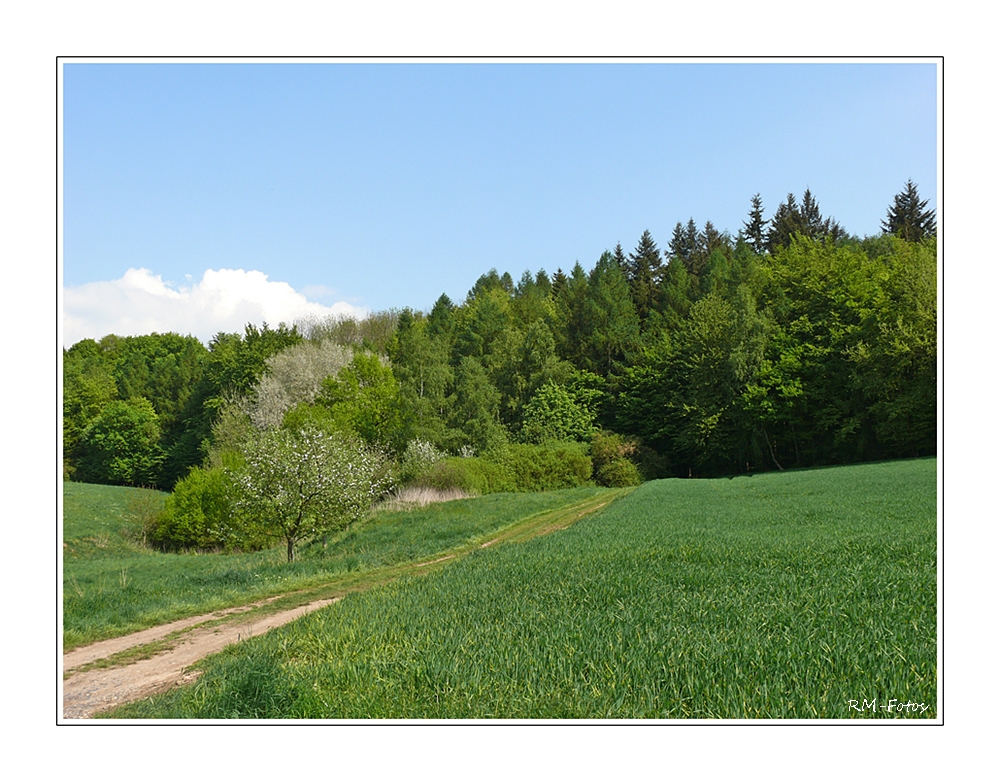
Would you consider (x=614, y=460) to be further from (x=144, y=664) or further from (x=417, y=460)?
(x=144, y=664)

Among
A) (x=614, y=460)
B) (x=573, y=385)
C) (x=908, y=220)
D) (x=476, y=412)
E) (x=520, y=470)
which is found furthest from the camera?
(x=908, y=220)

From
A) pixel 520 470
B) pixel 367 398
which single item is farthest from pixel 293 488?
pixel 520 470

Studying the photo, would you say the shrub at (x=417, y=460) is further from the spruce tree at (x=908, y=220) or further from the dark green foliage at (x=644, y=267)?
the spruce tree at (x=908, y=220)

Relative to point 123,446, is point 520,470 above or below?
below

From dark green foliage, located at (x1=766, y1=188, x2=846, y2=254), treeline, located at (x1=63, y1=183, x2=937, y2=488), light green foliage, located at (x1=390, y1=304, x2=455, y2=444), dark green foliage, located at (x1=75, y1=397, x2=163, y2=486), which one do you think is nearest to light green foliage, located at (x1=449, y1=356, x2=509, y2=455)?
treeline, located at (x1=63, y1=183, x2=937, y2=488)

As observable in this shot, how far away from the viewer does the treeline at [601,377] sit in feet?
134

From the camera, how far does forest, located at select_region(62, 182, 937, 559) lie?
3822 centimetres

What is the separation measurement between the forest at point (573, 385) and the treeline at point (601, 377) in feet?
0.52

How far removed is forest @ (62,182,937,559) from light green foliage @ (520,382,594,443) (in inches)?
6.6

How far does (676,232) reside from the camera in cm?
7731

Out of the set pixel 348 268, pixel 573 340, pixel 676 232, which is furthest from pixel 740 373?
pixel 348 268

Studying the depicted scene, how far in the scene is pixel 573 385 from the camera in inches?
2186

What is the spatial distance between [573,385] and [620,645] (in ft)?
164
